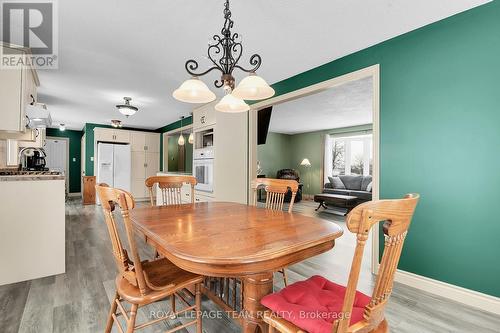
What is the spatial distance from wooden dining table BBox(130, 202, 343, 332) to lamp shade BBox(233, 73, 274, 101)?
2.77 feet

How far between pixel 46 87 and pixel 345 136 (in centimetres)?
778

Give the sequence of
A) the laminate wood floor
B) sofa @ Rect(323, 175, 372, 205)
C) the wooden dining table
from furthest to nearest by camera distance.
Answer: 1. sofa @ Rect(323, 175, 372, 205)
2. the laminate wood floor
3. the wooden dining table

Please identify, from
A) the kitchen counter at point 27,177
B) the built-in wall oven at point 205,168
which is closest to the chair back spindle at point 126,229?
the kitchen counter at point 27,177

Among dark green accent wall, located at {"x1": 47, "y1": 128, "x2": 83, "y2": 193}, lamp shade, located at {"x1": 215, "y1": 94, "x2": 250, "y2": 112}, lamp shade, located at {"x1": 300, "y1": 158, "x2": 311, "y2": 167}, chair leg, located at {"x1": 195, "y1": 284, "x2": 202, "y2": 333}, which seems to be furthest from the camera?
lamp shade, located at {"x1": 300, "y1": 158, "x2": 311, "y2": 167}

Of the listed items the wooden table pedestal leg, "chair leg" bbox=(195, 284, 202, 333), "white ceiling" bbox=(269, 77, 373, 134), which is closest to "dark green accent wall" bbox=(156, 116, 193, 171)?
"white ceiling" bbox=(269, 77, 373, 134)

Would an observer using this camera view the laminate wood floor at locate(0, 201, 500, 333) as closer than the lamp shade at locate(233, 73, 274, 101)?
A: No

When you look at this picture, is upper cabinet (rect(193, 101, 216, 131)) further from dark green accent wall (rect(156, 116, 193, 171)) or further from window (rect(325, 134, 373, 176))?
window (rect(325, 134, 373, 176))

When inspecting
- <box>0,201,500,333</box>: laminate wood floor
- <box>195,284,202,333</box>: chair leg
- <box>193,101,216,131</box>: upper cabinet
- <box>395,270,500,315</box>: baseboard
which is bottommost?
<box>0,201,500,333</box>: laminate wood floor

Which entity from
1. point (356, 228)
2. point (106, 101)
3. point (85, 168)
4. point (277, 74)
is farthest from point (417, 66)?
point (85, 168)

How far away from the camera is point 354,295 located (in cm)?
73

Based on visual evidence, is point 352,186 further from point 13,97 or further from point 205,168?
point 13,97

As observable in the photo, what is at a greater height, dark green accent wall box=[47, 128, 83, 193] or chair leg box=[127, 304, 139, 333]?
dark green accent wall box=[47, 128, 83, 193]

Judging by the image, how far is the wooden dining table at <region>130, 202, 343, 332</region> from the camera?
891 millimetres

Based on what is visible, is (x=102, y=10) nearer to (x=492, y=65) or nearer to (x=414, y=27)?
(x=414, y=27)
